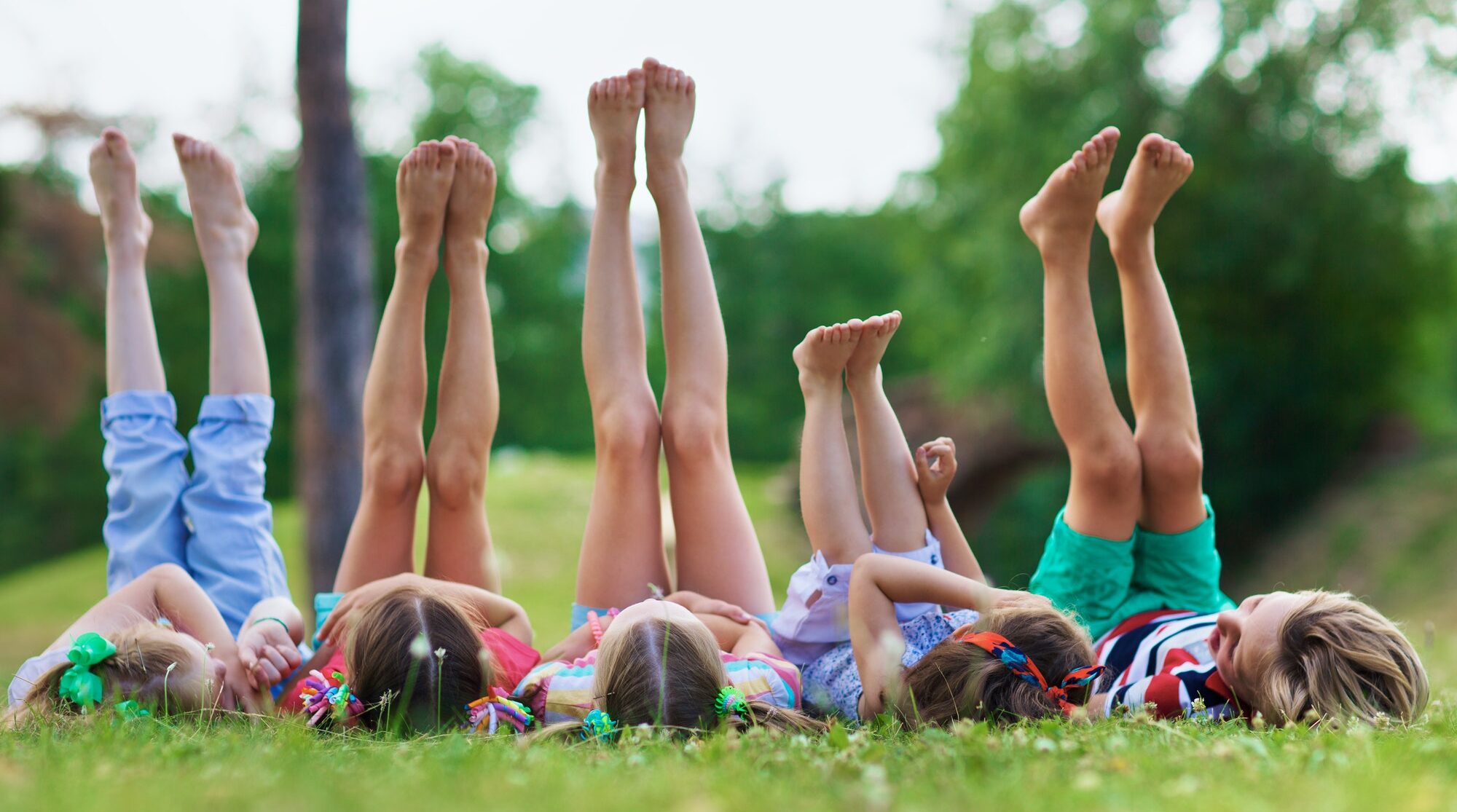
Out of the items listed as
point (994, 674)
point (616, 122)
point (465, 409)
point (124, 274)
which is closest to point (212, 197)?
point (124, 274)

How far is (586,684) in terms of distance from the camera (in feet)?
7.86

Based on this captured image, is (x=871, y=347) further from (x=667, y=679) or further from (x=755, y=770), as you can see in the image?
(x=755, y=770)

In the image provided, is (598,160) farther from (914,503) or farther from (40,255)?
(40,255)

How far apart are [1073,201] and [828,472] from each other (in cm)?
104

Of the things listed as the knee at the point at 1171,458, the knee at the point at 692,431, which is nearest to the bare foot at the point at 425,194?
the knee at the point at 692,431

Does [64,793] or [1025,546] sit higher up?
[64,793]

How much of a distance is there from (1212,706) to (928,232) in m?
11.2

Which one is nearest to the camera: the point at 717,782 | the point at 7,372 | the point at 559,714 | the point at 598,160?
the point at 717,782

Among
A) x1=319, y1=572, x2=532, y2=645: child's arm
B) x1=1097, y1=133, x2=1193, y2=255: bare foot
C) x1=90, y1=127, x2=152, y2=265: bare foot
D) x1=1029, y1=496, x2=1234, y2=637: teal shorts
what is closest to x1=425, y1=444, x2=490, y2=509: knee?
x1=319, y1=572, x2=532, y2=645: child's arm

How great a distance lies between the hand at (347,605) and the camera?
2.58 m

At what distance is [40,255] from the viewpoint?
1198 centimetres

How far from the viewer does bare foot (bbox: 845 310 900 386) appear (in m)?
2.66

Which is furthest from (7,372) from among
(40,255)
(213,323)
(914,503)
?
(914,503)

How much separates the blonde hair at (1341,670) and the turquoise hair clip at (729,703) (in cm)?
115
